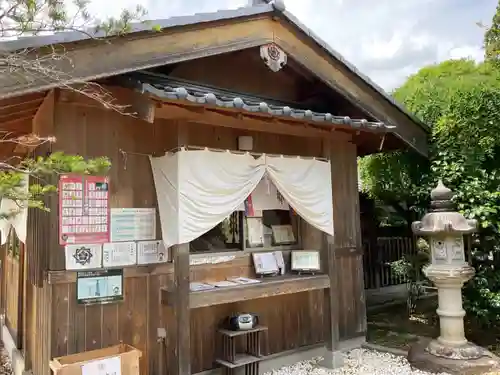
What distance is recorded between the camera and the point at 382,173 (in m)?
7.81

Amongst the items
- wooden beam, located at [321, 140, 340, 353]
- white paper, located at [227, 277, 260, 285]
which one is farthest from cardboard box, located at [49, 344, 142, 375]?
wooden beam, located at [321, 140, 340, 353]

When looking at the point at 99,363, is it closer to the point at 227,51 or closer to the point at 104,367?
the point at 104,367

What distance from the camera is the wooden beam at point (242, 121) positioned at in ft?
15.5

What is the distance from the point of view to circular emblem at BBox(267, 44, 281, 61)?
211 inches

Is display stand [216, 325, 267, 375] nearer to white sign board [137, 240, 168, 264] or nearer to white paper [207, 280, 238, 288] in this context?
white paper [207, 280, 238, 288]

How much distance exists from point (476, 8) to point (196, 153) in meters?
8.26

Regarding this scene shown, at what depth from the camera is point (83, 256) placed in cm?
442

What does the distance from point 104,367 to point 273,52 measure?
13.5ft

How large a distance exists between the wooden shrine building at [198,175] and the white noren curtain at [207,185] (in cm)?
3

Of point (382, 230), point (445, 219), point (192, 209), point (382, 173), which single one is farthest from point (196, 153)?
point (382, 230)

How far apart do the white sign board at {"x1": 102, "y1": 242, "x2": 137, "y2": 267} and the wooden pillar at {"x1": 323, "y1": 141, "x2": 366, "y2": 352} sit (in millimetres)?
3005

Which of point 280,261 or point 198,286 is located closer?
point 198,286

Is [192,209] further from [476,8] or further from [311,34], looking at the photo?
[476,8]

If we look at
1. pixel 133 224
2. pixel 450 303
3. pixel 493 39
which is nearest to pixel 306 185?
pixel 133 224
